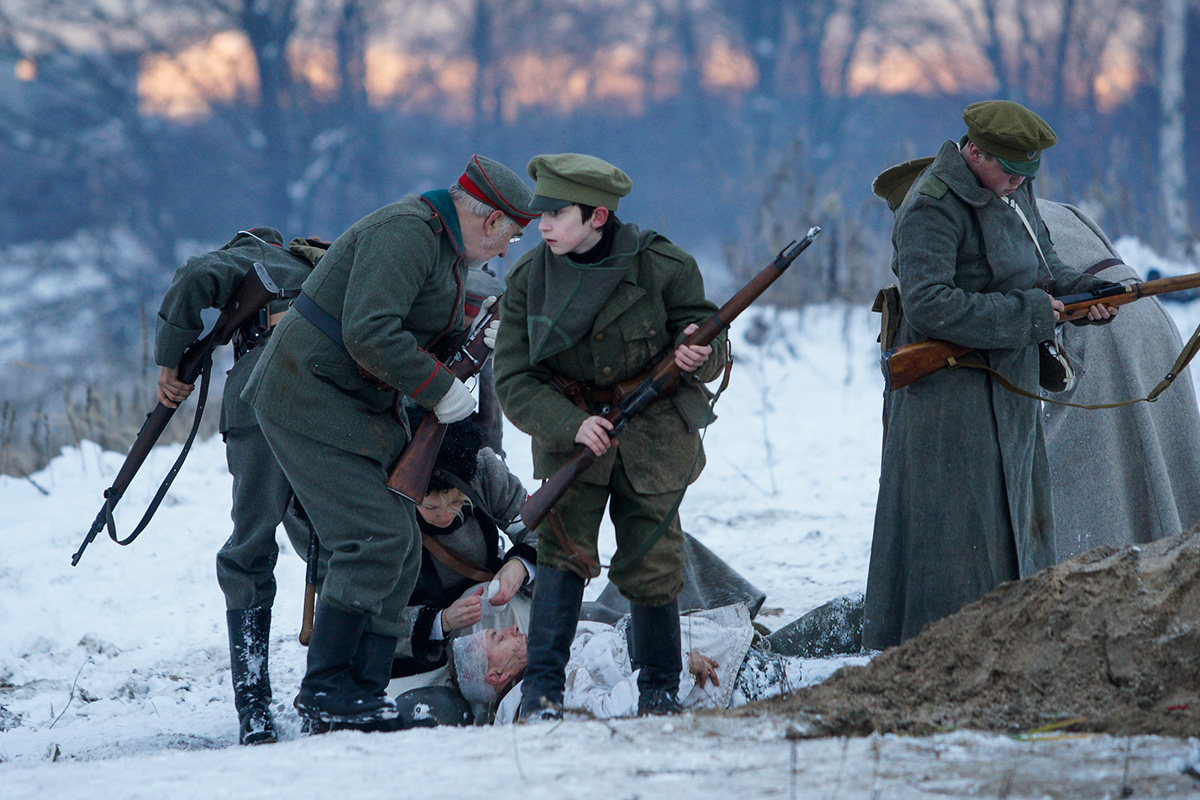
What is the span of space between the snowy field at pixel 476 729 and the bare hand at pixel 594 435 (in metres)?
0.69

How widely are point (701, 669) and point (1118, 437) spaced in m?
1.85

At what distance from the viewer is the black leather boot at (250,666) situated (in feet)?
10.9

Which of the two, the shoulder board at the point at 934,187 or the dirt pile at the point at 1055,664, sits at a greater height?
the shoulder board at the point at 934,187

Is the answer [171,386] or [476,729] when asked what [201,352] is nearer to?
[171,386]

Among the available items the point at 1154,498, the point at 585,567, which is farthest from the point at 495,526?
the point at 1154,498

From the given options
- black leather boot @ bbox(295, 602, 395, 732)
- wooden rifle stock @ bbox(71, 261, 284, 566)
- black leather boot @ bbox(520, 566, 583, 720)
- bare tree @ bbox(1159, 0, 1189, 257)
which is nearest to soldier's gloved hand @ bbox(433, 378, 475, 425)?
black leather boot @ bbox(520, 566, 583, 720)

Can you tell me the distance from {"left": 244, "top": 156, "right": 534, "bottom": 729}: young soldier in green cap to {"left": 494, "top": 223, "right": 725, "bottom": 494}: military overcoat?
23 centimetres

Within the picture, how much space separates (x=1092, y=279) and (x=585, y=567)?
5.90 feet

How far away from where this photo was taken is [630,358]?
2.91 meters

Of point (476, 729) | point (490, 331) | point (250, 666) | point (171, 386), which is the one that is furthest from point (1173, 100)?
point (476, 729)

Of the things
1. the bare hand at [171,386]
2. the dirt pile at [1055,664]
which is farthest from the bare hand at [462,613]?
the dirt pile at [1055,664]

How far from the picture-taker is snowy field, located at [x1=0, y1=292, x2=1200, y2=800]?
6.33ft

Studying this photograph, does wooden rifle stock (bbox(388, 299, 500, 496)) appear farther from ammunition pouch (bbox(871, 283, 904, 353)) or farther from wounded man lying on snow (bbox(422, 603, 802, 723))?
ammunition pouch (bbox(871, 283, 904, 353))

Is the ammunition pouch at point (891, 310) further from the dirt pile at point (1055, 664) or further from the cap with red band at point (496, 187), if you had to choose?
the cap with red band at point (496, 187)
